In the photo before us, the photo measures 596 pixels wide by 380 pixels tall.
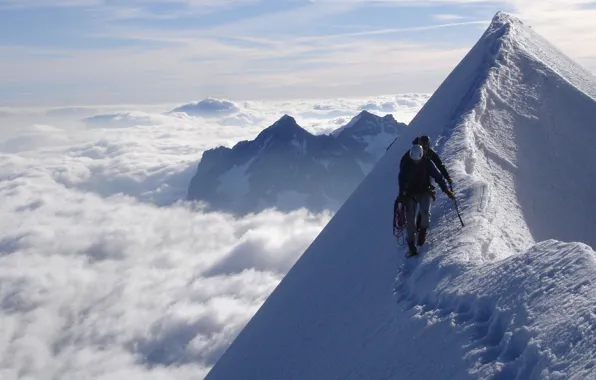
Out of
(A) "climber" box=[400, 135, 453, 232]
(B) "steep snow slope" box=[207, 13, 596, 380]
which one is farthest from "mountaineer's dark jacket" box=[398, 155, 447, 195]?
(B) "steep snow slope" box=[207, 13, 596, 380]

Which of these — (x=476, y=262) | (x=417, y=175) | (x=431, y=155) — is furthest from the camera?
(x=431, y=155)

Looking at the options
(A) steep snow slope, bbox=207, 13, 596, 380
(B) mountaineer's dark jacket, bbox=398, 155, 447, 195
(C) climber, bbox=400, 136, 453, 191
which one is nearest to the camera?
(A) steep snow slope, bbox=207, 13, 596, 380

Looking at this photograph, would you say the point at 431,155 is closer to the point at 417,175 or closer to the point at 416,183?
the point at 417,175

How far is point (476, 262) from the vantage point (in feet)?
44.2

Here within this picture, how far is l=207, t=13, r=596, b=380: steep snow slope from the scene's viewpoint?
403 inches

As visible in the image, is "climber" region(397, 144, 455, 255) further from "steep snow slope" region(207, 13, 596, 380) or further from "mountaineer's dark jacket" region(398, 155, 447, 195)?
"steep snow slope" region(207, 13, 596, 380)

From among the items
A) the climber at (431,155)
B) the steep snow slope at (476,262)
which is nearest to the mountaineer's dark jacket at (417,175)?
the climber at (431,155)

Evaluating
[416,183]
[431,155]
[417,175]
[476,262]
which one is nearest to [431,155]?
[431,155]

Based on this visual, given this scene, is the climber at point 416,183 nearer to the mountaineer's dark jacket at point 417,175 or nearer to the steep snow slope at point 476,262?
the mountaineer's dark jacket at point 417,175

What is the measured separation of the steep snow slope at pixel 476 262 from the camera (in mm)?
10242

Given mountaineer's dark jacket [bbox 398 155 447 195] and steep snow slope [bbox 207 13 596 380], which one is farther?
mountaineer's dark jacket [bbox 398 155 447 195]

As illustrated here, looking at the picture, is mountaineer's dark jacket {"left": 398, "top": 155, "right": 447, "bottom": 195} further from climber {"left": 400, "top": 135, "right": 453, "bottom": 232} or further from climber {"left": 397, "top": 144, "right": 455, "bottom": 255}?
climber {"left": 400, "top": 135, "right": 453, "bottom": 232}

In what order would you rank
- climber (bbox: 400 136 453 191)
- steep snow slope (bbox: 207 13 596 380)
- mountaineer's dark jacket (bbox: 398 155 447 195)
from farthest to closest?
climber (bbox: 400 136 453 191)
mountaineer's dark jacket (bbox: 398 155 447 195)
steep snow slope (bbox: 207 13 596 380)

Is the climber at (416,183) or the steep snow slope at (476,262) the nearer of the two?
the steep snow slope at (476,262)
